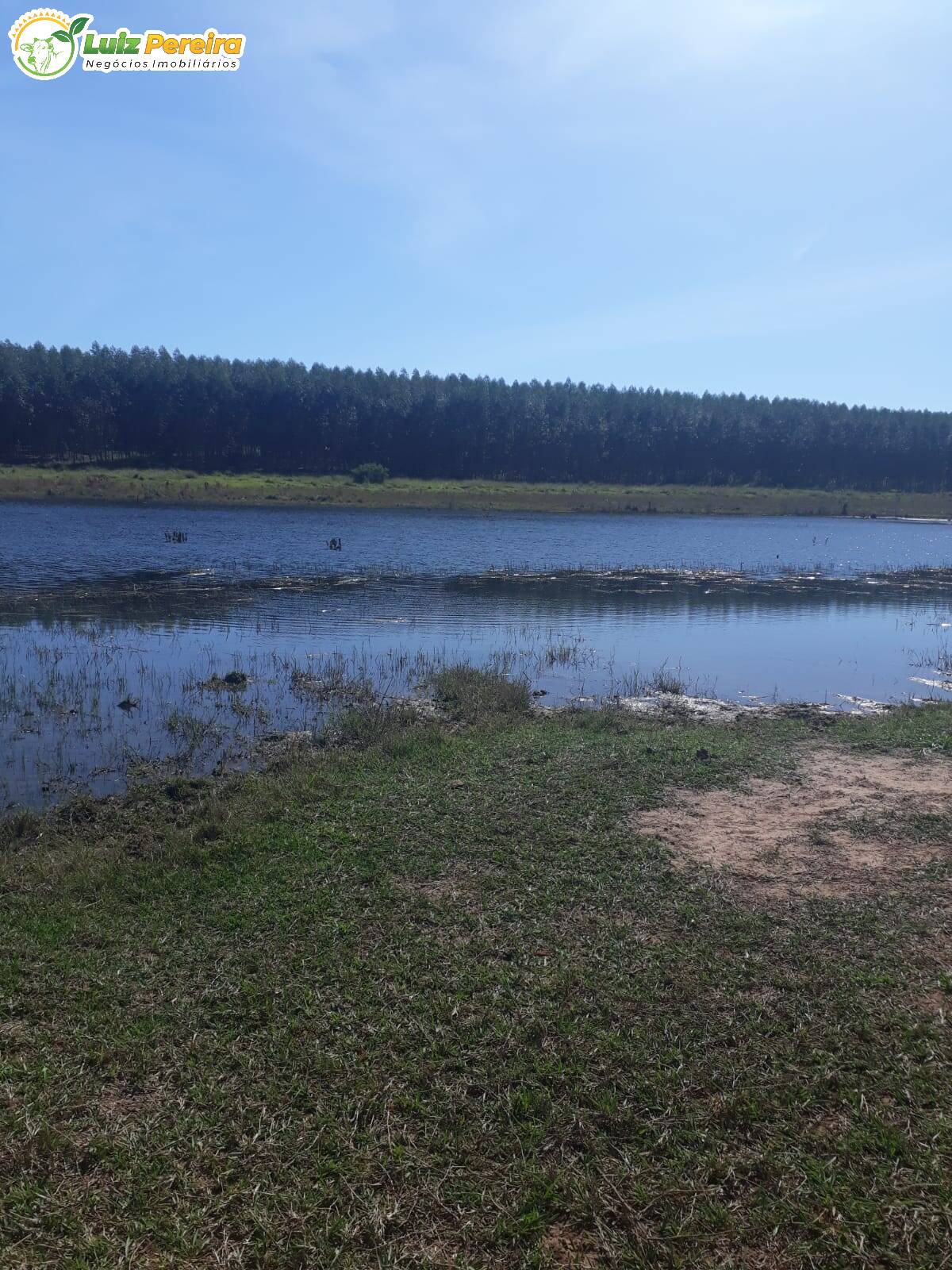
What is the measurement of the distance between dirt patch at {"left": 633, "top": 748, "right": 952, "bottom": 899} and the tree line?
9830cm

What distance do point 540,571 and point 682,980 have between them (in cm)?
3516

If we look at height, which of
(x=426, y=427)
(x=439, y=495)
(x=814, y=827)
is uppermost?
(x=426, y=427)

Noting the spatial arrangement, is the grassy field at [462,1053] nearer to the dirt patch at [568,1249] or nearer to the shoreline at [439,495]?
the dirt patch at [568,1249]

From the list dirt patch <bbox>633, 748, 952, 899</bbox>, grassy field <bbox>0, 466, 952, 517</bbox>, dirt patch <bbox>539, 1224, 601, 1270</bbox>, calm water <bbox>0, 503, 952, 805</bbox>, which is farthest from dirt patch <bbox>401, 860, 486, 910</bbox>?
grassy field <bbox>0, 466, 952, 517</bbox>

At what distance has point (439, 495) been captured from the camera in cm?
8738

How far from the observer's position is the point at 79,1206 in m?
4.10

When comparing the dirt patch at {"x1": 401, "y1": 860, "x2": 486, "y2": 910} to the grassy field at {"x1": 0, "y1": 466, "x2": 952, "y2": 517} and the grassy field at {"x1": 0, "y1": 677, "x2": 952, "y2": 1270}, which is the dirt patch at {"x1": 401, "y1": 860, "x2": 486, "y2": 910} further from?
the grassy field at {"x1": 0, "y1": 466, "x2": 952, "y2": 517}

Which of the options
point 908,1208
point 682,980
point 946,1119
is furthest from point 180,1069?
point 946,1119

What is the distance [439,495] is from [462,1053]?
84341 mm

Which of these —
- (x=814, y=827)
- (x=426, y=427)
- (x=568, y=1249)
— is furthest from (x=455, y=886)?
(x=426, y=427)

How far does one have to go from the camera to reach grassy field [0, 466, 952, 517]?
256 ft

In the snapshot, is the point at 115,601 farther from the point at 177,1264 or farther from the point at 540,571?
the point at 177,1264

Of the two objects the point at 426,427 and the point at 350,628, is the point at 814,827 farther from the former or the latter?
the point at 426,427

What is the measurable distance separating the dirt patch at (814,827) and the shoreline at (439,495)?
225 feet
